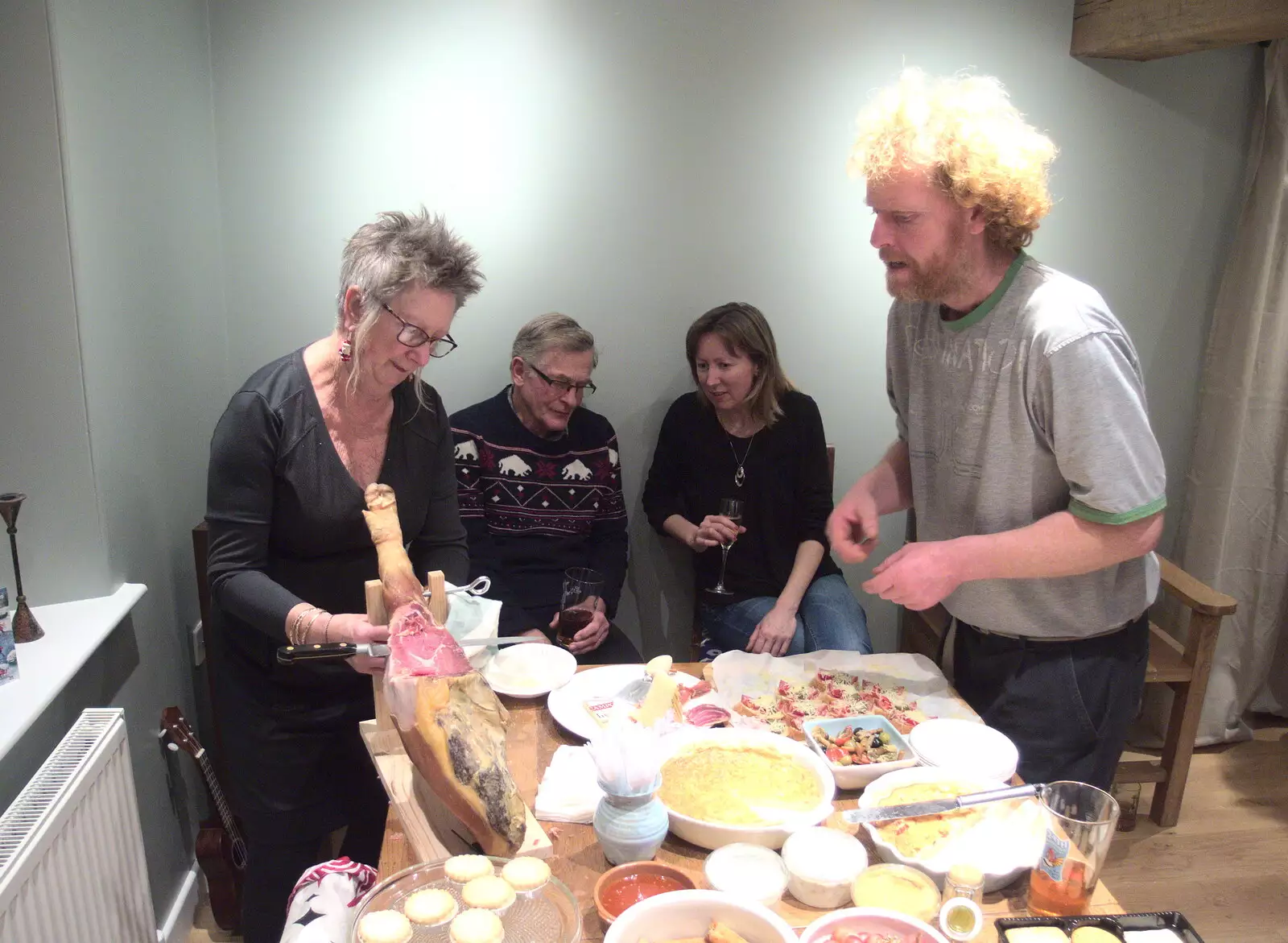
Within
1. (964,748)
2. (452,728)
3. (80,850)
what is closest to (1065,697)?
(964,748)

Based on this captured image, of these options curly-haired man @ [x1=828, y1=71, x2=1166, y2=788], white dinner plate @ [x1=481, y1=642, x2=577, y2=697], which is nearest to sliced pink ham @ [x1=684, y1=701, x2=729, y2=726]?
white dinner plate @ [x1=481, y1=642, x2=577, y2=697]

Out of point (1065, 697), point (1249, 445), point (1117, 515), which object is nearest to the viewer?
point (1117, 515)

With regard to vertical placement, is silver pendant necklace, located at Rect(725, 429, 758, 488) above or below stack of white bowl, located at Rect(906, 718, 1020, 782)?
above

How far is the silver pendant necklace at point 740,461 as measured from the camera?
2900 millimetres

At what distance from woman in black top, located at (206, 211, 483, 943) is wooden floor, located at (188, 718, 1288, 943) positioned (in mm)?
721

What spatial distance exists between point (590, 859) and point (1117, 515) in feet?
3.43

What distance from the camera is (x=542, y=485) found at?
278 centimetres

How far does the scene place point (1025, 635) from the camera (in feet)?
5.94

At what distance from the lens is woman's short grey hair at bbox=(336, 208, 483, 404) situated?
1.74 meters

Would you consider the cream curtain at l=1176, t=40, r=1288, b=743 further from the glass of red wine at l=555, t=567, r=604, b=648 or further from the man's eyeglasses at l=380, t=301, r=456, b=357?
the man's eyeglasses at l=380, t=301, r=456, b=357

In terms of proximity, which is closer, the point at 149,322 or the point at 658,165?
the point at 149,322

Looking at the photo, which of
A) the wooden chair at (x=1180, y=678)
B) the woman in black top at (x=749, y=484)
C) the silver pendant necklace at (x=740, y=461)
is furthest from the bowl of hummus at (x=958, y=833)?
Answer: the silver pendant necklace at (x=740, y=461)

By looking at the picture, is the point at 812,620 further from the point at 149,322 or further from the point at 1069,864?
the point at 149,322

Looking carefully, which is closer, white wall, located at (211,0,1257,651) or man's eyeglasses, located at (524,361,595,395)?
man's eyeglasses, located at (524,361,595,395)
